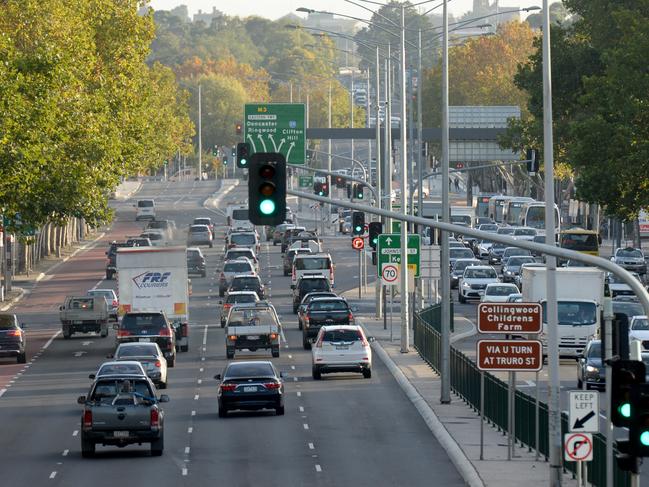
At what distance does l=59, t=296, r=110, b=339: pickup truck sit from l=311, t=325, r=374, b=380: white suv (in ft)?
53.0

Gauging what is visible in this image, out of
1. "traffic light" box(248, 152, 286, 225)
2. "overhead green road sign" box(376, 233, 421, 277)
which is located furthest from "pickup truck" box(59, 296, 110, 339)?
"traffic light" box(248, 152, 286, 225)

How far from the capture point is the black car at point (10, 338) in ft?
178

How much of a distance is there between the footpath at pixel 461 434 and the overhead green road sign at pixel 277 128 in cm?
1839

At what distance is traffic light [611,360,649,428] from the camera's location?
1834 centimetres

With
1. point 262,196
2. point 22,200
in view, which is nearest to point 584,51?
point 22,200

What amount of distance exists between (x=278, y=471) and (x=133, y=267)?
2691 centimetres

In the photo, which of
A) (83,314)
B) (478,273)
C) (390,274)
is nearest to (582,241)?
(478,273)

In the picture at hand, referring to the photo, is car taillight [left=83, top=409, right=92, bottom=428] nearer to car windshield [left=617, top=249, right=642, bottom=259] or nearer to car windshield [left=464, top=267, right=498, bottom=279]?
car windshield [left=464, top=267, right=498, bottom=279]

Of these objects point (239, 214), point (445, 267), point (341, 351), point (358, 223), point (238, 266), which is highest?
point (239, 214)

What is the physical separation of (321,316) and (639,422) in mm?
40204

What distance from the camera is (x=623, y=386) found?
1847 cm

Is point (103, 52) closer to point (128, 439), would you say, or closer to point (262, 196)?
point (128, 439)

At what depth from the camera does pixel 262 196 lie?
2261 centimetres

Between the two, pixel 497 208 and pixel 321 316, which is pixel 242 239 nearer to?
pixel 497 208
